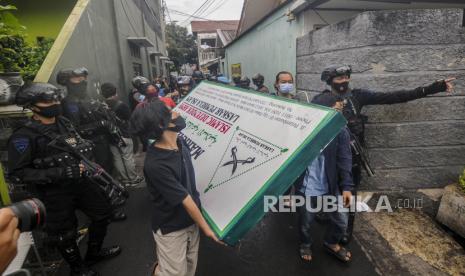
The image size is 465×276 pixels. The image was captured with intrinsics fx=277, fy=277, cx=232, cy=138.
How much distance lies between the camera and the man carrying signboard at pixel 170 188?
1742 millimetres

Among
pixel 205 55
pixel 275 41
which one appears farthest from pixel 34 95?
pixel 205 55

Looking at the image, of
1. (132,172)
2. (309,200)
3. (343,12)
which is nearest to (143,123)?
(309,200)

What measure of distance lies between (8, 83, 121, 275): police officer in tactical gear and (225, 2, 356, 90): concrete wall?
4719mm

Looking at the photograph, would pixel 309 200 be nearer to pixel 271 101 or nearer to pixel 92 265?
pixel 271 101

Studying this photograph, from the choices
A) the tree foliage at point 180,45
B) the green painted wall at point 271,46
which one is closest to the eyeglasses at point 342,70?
the green painted wall at point 271,46

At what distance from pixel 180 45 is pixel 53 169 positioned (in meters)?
36.9

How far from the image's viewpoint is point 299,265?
112 inches

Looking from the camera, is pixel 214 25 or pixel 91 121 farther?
pixel 214 25

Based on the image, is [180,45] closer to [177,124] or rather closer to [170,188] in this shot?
[177,124]

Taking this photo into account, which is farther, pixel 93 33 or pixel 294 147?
pixel 93 33

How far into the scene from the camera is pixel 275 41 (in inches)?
302

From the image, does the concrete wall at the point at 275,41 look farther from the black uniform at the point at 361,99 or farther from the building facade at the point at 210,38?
the building facade at the point at 210,38

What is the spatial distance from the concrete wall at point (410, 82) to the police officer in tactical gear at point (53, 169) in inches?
138

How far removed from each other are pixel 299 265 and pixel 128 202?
282 cm
